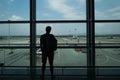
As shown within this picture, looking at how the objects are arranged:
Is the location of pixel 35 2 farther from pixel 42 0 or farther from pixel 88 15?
pixel 88 15

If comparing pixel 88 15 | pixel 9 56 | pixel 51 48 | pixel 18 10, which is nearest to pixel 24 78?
pixel 9 56

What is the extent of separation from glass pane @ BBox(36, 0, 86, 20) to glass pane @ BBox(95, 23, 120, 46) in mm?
643

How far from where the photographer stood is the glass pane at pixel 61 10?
28.6ft

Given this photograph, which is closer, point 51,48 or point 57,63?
point 51,48

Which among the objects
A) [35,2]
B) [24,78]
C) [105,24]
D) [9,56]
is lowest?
[24,78]

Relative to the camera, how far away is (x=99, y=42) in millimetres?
8852

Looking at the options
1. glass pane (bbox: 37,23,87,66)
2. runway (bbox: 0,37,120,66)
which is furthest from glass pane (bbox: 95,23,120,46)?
glass pane (bbox: 37,23,87,66)

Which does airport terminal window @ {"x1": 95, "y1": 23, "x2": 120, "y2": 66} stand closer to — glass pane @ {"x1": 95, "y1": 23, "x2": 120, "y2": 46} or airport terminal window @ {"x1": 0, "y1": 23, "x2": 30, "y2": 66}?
glass pane @ {"x1": 95, "y1": 23, "x2": 120, "y2": 46}

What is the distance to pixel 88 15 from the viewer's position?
869 centimetres

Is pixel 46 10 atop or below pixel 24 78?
atop

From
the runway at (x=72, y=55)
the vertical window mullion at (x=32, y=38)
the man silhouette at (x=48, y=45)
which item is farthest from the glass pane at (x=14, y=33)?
the man silhouette at (x=48, y=45)

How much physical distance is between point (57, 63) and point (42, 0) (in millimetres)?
2152

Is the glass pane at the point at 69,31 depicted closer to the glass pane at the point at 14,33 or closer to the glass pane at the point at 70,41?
the glass pane at the point at 70,41

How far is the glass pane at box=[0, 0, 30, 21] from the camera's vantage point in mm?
8766
